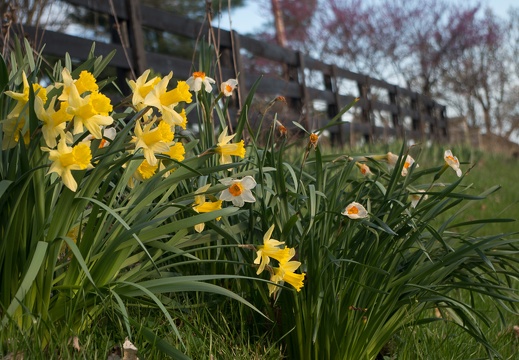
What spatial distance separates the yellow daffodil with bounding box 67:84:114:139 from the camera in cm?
161

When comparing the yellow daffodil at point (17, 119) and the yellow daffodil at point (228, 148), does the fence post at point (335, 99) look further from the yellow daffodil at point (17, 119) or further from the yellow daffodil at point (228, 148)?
the yellow daffodil at point (17, 119)

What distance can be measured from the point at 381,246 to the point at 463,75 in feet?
65.1

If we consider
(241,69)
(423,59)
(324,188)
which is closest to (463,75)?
(423,59)

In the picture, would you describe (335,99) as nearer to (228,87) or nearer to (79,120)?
(228,87)

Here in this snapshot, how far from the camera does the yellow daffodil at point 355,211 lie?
1.87 meters

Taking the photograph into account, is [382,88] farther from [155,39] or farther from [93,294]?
[93,294]

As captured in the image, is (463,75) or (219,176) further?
(463,75)

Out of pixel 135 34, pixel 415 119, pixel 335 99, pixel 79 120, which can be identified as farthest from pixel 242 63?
pixel 415 119

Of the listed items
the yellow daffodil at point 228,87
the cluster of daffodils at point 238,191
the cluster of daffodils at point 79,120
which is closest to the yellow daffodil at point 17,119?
the cluster of daffodils at point 79,120

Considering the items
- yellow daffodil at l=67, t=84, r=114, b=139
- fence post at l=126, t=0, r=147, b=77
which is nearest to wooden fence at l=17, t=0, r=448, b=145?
fence post at l=126, t=0, r=147, b=77

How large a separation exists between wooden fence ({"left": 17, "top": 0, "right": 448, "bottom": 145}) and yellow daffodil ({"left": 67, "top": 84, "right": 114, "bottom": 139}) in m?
0.83

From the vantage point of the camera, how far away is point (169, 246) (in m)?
1.82

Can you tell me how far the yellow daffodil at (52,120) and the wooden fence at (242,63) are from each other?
90 centimetres

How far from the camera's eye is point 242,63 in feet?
23.6
